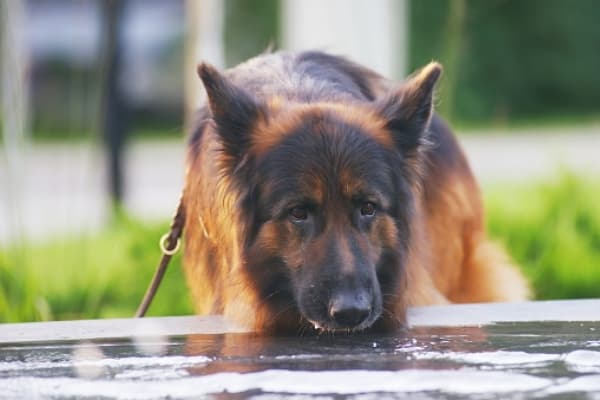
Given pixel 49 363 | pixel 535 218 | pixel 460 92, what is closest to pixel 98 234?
pixel 535 218

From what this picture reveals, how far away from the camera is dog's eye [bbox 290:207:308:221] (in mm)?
3699

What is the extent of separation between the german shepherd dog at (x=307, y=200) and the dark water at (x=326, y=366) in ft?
0.81

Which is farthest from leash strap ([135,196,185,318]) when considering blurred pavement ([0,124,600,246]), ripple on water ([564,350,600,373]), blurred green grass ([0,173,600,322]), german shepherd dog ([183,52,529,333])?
ripple on water ([564,350,600,373])

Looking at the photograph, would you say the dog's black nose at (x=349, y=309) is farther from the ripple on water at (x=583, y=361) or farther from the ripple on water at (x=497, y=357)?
the ripple on water at (x=583, y=361)

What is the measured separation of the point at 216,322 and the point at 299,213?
0.48 m

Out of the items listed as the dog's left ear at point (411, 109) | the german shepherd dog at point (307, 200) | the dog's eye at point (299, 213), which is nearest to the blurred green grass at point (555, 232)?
the german shepherd dog at point (307, 200)

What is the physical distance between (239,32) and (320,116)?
1740cm

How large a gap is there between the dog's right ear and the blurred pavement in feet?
5.40

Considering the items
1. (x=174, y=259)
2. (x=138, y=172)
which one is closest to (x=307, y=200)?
(x=174, y=259)

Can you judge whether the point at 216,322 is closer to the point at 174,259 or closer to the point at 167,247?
the point at 167,247

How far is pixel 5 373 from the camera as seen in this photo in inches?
118

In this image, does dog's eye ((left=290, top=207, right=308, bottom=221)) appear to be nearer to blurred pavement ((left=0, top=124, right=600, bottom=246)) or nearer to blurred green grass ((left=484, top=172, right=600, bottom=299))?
blurred pavement ((left=0, top=124, right=600, bottom=246))

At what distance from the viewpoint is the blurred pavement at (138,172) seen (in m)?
6.20

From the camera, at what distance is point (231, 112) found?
385 centimetres
